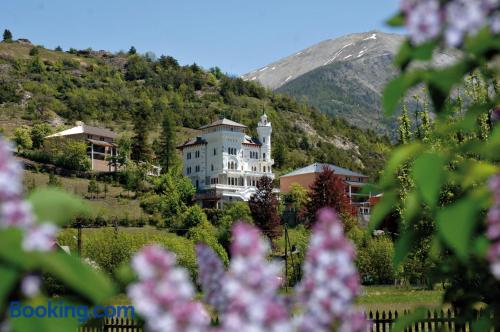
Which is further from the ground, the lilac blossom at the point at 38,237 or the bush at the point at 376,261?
the lilac blossom at the point at 38,237

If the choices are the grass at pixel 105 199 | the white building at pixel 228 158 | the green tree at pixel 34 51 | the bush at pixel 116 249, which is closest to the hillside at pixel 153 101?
the green tree at pixel 34 51

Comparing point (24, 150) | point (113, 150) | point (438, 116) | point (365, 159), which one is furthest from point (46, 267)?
point (365, 159)

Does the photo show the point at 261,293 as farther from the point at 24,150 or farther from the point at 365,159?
the point at 365,159

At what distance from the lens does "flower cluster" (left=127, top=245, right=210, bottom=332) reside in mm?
1282

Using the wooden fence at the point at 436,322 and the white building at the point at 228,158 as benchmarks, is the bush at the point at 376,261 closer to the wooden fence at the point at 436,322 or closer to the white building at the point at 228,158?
the wooden fence at the point at 436,322

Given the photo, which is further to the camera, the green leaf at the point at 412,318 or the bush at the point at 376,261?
the bush at the point at 376,261

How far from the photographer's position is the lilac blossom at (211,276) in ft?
6.11

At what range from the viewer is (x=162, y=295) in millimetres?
1279

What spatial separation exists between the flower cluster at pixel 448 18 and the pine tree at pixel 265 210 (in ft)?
191

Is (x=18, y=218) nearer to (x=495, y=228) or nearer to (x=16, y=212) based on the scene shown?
(x=16, y=212)

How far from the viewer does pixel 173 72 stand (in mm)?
153125

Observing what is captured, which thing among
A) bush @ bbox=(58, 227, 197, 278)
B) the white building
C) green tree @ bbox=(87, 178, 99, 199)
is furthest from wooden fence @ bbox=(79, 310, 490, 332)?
the white building

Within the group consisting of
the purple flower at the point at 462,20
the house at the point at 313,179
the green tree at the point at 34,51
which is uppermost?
the green tree at the point at 34,51

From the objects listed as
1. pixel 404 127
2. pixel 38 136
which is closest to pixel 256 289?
pixel 404 127
